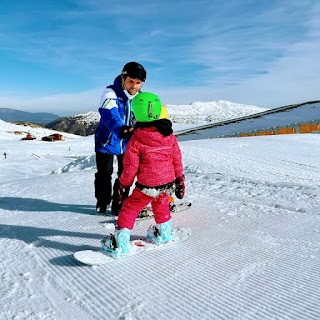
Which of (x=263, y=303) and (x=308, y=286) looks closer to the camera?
(x=263, y=303)

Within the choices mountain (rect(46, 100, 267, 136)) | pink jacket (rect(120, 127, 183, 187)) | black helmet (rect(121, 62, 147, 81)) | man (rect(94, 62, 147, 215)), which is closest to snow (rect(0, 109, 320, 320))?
man (rect(94, 62, 147, 215))

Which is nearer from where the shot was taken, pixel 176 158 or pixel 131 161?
pixel 131 161

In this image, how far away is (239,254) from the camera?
9.59 ft

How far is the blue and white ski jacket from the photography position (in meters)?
3.97

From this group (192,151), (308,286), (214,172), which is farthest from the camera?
(192,151)

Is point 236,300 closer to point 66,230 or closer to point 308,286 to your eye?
point 308,286

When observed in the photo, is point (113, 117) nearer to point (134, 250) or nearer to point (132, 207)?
point (132, 207)

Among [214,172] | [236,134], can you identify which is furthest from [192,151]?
[236,134]

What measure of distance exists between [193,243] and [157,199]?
1.78ft

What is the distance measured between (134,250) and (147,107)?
124cm

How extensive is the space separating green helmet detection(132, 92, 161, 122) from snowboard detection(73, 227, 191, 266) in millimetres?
1128

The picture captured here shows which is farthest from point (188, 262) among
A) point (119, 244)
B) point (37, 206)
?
point (37, 206)

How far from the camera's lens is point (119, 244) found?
2.95 metres

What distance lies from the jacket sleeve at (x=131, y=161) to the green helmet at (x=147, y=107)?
0.22 meters
